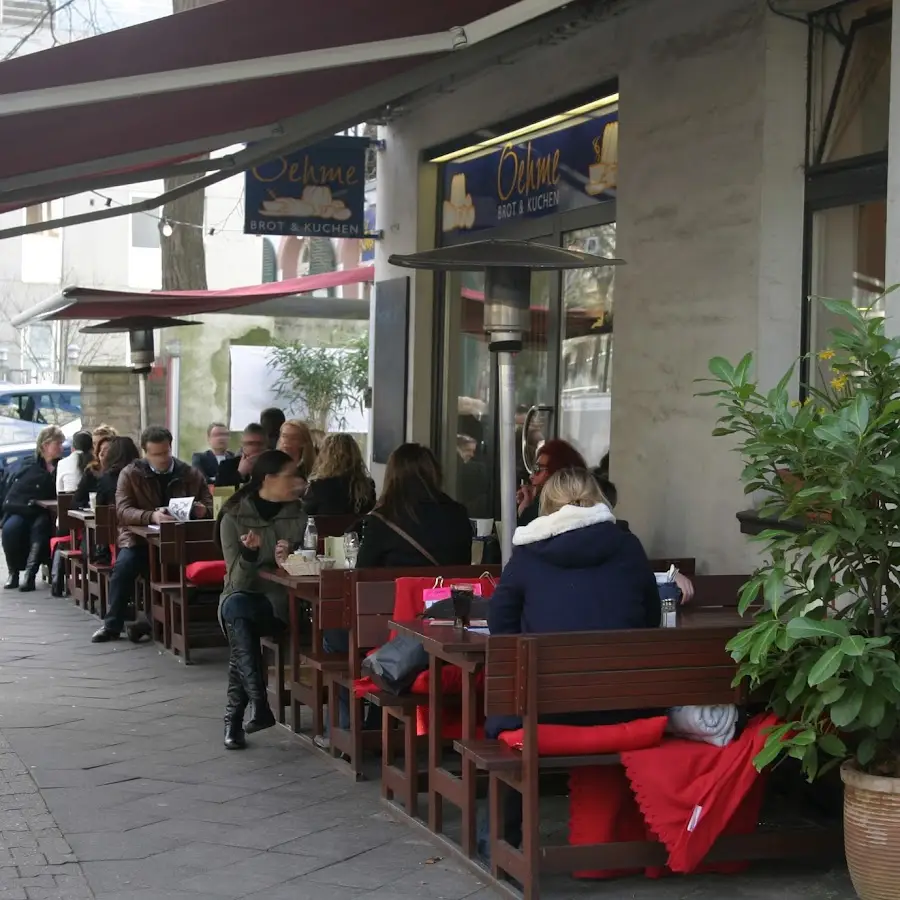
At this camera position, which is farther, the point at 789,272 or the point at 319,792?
the point at 789,272

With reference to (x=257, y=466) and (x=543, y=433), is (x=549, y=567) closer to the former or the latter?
(x=257, y=466)

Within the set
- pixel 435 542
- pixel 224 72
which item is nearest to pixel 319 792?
pixel 435 542

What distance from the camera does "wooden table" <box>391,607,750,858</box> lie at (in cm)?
532

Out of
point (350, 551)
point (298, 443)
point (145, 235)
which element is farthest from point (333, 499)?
point (145, 235)

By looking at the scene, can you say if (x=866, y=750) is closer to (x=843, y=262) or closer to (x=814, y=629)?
(x=814, y=629)

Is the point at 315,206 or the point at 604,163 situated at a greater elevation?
the point at 315,206

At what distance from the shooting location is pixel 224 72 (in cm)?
595

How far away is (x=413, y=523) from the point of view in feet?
22.8

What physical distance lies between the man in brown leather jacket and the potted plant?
20.5ft

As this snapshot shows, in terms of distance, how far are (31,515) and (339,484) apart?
545cm

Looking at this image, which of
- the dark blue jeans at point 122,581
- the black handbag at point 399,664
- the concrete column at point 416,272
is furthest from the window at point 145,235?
the black handbag at point 399,664

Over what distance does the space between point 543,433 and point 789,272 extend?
3.00 m

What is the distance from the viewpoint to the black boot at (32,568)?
44.5ft

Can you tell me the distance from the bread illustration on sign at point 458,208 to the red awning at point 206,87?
2344 mm
